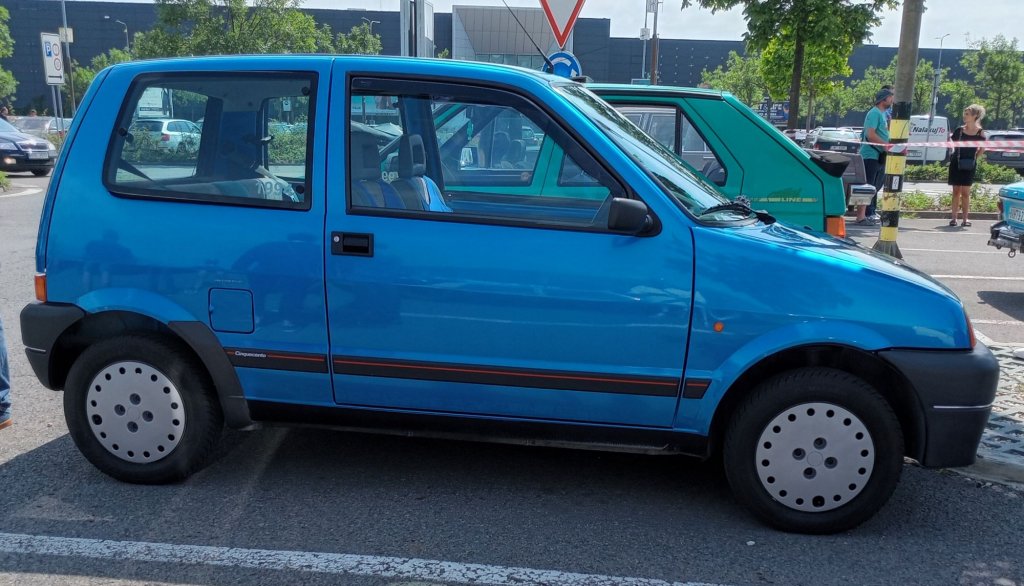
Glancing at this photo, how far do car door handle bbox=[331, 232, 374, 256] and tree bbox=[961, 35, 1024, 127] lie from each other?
53.0 meters

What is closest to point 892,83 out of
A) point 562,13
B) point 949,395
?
point 562,13

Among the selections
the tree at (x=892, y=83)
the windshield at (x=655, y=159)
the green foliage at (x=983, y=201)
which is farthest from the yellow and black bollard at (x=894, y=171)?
the tree at (x=892, y=83)

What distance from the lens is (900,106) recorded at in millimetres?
8203

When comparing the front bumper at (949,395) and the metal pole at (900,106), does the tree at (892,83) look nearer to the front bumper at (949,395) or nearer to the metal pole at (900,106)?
the metal pole at (900,106)

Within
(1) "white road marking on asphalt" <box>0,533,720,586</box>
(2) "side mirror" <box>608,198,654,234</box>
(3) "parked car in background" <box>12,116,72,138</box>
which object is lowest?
(1) "white road marking on asphalt" <box>0,533,720,586</box>

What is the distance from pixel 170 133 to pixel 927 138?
35.3 metres

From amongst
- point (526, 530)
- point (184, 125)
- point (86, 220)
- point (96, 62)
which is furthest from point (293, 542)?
point (96, 62)

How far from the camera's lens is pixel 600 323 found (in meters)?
3.70

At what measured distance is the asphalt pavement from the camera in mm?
3424

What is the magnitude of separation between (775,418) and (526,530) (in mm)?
1124

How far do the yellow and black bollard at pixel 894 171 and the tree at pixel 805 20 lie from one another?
25.8 ft

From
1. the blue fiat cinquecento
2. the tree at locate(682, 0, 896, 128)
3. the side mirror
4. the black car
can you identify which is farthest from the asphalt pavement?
the black car

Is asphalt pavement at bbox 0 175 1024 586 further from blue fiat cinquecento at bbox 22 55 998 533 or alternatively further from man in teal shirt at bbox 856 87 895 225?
man in teal shirt at bbox 856 87 895 225

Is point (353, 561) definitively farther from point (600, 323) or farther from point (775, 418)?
point (775, 418)
